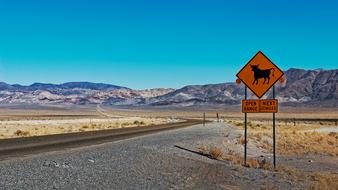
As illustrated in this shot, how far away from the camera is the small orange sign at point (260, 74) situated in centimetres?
1661

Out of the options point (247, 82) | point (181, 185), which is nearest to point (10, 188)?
point (181, 185)

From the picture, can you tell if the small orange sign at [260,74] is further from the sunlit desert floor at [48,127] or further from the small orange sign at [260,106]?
the sunlit desert floor at [48,127]

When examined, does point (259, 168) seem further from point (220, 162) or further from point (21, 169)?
point (21, 169)

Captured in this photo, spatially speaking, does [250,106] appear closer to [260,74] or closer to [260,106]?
[260,106]

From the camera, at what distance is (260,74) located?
16625 millimetres

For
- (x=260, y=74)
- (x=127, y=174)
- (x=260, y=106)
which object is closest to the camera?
(x=127, y=174)

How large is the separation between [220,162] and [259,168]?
6.17ft

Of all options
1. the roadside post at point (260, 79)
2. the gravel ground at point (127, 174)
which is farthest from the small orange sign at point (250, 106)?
the gravel ground at point (127, 174)

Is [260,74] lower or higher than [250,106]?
higher

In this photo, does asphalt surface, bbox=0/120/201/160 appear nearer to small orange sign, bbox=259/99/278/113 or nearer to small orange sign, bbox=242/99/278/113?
small orange sign, bbox=242/99/278/113

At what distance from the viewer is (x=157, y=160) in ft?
56.1

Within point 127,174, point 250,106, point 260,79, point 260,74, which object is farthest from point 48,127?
point 127,174

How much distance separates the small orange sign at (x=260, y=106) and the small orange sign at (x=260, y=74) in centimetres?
38

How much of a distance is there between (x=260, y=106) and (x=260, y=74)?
4.13 feet
